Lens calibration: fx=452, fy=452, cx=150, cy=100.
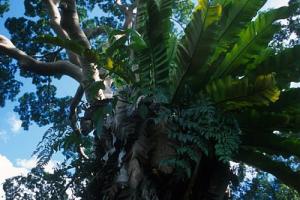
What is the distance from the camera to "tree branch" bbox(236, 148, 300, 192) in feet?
14.0

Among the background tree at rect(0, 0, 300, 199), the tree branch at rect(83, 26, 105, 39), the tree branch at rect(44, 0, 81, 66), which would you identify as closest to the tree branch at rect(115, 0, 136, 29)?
Result: the tree branch at rect(83, 26, 105, 39)

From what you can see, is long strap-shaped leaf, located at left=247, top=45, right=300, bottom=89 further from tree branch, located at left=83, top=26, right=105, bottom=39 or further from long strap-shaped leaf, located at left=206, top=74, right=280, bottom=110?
tree branch, located at left=83, top=26, right=105, bottom=39

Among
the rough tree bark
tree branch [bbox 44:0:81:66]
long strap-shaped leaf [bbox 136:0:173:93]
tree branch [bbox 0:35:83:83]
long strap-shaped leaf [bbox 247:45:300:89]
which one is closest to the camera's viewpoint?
the rough tree bark

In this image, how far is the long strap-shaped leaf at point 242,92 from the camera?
144 inches

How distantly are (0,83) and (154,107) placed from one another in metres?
8.07

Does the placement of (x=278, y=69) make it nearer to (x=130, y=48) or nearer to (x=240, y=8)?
(x=240, y=8)

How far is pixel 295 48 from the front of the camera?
14.4 ft

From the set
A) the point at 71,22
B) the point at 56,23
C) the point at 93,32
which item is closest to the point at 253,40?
the point at 71,22

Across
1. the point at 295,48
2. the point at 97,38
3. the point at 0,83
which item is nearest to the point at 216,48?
the point at 295,48

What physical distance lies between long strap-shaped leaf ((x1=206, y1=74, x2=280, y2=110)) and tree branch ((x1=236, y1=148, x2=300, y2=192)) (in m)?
0.52

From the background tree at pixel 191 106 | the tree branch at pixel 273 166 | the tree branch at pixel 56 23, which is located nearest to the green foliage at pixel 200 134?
the background tree at pixel 191 106

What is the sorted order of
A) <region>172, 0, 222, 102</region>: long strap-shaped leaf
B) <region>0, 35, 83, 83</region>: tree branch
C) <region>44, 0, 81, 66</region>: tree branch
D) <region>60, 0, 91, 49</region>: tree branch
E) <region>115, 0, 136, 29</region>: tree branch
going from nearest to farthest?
<region>172, 0, 222, 102</region>: long strap-shaped leaf
<region>60, 0, 91, 49</region>: tree branch
<region>0, 35, 83, 83</region>: tree branch
<region>44, 0, 81, 66</region>: tree branch
<region>115, 0, 136, 29</region>: tree branch

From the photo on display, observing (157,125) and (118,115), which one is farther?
(118,115)

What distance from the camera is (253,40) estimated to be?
4449mm
